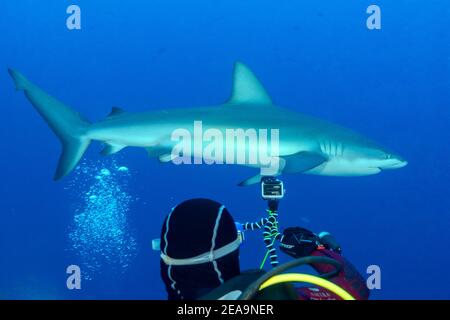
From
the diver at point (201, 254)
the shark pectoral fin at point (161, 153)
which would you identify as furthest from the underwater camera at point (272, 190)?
the shark pectoral fin at point (161, 153)

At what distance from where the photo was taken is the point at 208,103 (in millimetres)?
30906

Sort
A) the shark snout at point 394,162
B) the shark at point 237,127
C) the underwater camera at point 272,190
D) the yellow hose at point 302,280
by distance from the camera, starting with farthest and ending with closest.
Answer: the shark snout at point 394,162
the shark at point 237,127
the underwater camera at point 272,190
the yellow hose at point 302,280

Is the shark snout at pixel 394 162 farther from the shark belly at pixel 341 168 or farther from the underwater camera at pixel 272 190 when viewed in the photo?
the underwater camera at pixel 272 190

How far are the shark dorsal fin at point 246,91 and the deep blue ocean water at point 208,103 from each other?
25.5 ft

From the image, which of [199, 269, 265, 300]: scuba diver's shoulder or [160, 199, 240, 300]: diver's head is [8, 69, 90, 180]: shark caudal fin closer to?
[160, 199, 240, 300]: diver's head

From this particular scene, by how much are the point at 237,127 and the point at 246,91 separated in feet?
2.41

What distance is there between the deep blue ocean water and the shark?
7.51 metres

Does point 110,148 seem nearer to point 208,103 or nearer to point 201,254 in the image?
point 201,254

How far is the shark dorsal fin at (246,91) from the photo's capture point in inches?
222

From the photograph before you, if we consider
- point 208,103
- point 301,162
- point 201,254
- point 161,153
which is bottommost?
point 201,254

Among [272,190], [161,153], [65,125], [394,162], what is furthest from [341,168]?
[65,125]
